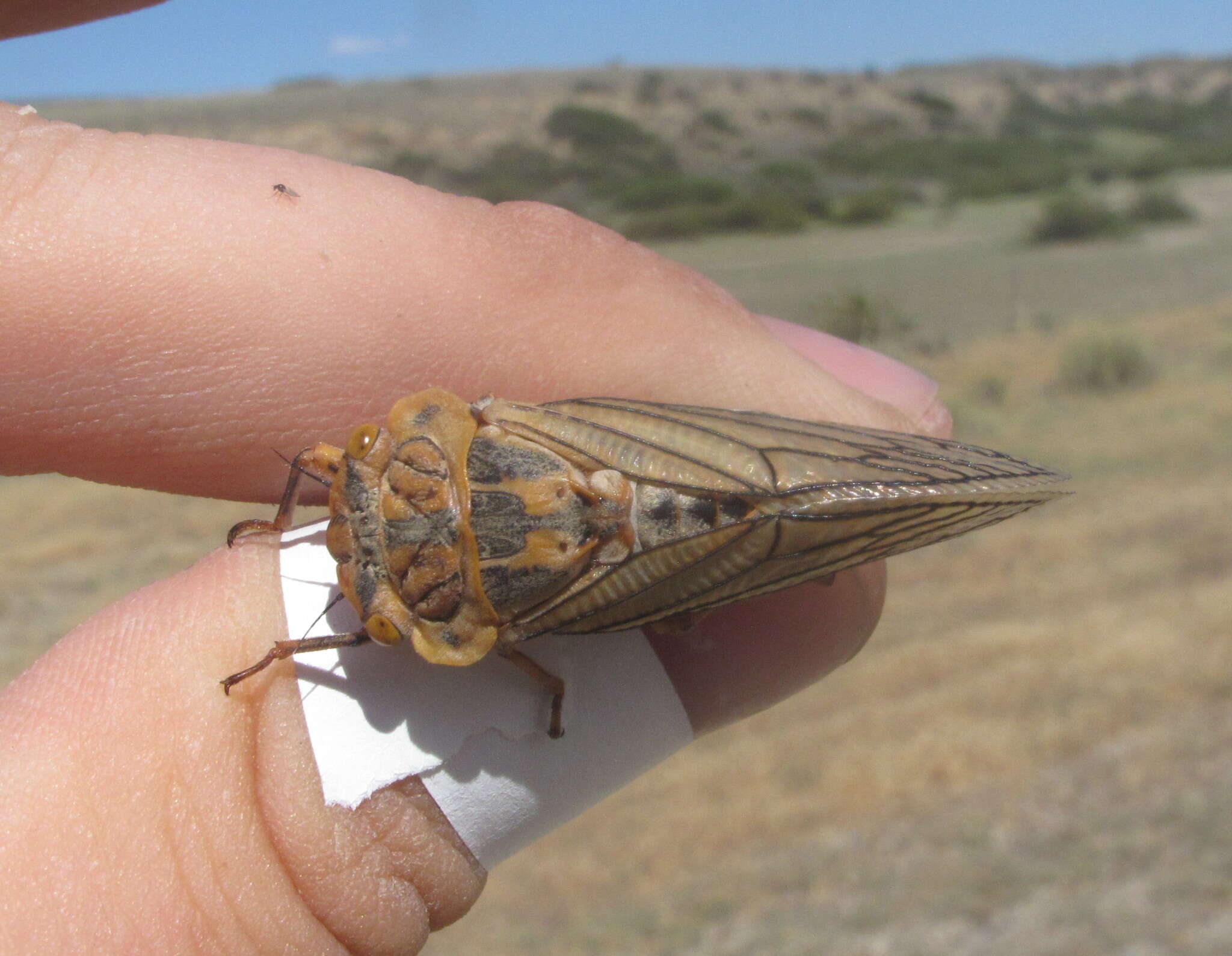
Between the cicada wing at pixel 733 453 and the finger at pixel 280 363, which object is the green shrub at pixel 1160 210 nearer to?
the finger at pixel 280 363

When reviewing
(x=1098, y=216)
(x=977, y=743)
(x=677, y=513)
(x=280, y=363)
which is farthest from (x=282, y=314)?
(x=1098, y=216)

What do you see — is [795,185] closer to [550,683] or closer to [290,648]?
[550,683]

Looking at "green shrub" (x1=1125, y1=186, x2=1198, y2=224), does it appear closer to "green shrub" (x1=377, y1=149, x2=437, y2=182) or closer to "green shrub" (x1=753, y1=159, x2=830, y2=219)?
"green shrub" (x1=753, y1=159, x2=830, y2=219)

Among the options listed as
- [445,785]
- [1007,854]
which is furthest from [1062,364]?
[445,785]

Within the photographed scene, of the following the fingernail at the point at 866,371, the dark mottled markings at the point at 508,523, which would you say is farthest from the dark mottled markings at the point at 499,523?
the fingernail at the point at 866,371

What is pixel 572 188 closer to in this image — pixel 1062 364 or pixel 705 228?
pixel 705 228
